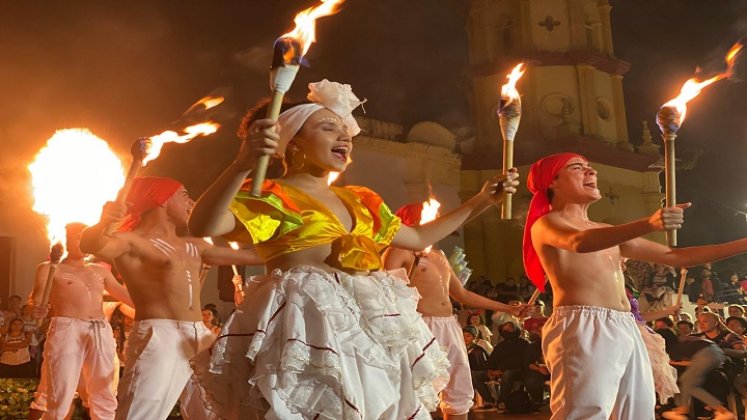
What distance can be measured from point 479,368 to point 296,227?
7622 millimetres

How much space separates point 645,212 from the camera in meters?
21.1

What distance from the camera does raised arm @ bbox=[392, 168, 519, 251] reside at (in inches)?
131

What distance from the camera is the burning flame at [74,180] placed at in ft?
20.3

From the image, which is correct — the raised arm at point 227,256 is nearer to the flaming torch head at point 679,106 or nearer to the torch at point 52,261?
the torch at point 52,261

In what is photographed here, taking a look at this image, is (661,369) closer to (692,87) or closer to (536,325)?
(692,87)

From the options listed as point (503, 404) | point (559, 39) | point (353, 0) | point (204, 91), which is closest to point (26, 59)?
point (204, 91)

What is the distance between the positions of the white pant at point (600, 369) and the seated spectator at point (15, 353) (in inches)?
299

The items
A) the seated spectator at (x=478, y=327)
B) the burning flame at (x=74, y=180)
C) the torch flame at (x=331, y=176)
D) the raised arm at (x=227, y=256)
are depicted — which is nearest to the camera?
the torch flame at (x=331, y=176)

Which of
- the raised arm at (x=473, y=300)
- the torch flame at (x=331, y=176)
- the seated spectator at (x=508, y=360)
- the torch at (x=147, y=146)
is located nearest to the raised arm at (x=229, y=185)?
the torch flame at (x=331, y=176)

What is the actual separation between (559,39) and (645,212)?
17.7 feet

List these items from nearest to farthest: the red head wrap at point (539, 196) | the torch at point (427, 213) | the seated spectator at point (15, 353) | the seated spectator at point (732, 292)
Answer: the red head wrap at point (539, 196), the torch at point (427, 213), the seated spectator at point (15, 353), the seated spectator at point (732, 292)

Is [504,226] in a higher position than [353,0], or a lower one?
lower

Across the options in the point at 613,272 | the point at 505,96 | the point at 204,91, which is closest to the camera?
the point at 505,96

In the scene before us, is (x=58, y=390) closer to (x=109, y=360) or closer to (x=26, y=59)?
(x=109, y=360)
